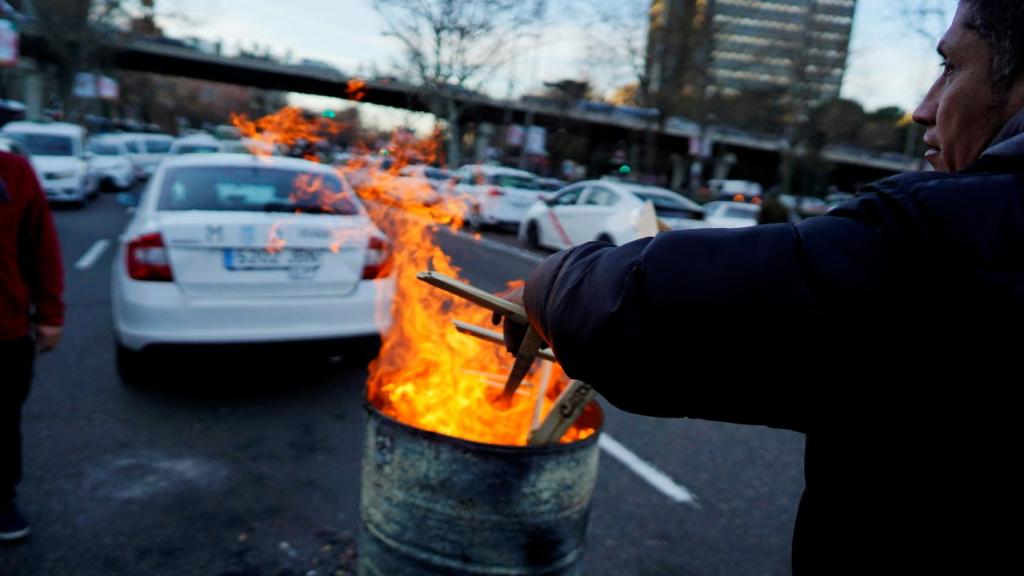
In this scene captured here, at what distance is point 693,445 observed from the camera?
4859mm

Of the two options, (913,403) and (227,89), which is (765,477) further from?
(227,89)

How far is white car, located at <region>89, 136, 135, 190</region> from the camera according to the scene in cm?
2239

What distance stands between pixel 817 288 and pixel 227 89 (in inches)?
3952

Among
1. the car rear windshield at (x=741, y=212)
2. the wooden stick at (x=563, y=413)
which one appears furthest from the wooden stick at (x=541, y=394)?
the car rear windshield at (x=741, y=212)

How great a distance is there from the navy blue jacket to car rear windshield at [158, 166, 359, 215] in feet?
15.0

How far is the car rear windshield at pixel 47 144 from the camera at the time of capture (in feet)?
54.9

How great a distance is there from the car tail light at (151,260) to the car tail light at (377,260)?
1.31m

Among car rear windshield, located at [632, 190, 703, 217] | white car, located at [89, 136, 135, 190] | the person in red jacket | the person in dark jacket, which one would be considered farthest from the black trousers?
white car, located at [89, 136, 135, 190]

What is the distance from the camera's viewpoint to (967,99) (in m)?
0.95

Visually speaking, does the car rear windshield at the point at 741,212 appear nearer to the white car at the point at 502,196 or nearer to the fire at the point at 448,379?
the white car at the point at 502,196

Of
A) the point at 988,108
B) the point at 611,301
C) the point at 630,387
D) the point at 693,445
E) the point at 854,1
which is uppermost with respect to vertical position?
the point at 854,1

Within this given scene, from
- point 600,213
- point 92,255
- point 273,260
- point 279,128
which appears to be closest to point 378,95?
point 600,213

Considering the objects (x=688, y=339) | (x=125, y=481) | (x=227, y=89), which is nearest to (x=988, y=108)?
(x=688, y=339)

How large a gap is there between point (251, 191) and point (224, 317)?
1.06 meters
